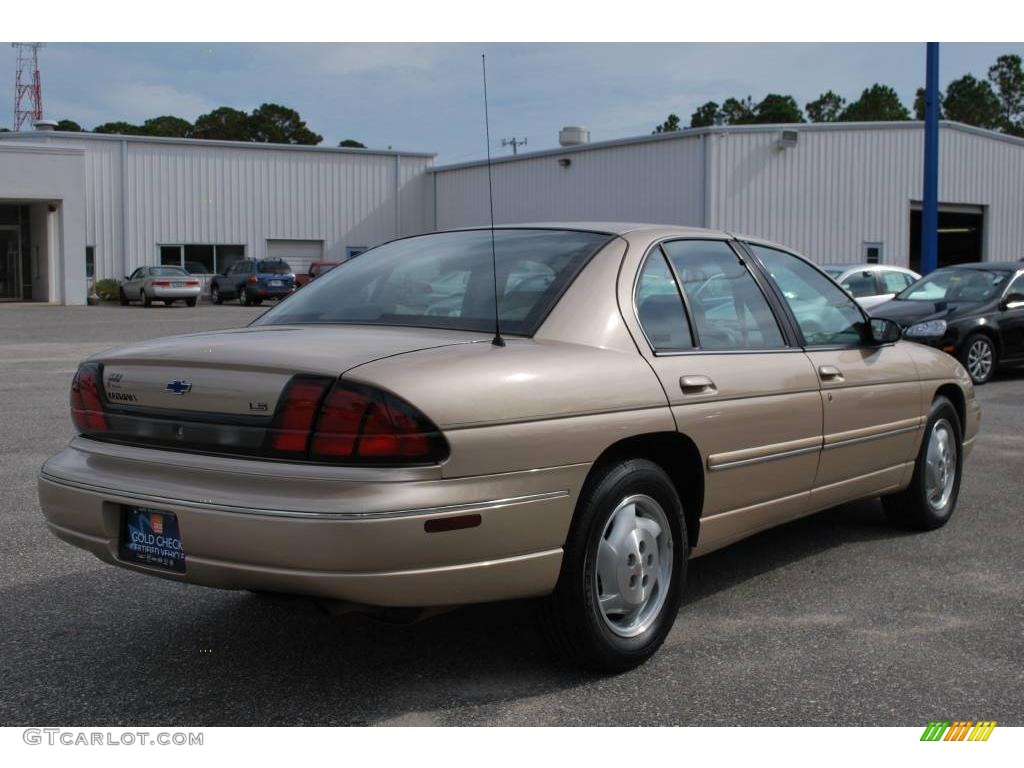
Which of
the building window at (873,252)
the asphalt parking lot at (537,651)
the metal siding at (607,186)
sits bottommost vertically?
the asphalt parking lot at (537,651)

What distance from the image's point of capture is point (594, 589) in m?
3.67

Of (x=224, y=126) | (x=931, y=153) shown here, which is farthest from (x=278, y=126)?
(x=931, y=153)

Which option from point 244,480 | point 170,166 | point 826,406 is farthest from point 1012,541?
point 170,166

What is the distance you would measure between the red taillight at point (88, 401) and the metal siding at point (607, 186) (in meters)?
27.8

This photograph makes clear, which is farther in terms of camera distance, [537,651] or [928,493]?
[928,493]

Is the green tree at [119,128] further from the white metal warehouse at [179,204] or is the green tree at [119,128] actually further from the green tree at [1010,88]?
the green tree at [1010,88]

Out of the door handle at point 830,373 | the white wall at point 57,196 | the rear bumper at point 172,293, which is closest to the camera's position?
the door handle at point 830,373

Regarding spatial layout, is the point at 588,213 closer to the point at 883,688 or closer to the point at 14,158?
the point at 14,158

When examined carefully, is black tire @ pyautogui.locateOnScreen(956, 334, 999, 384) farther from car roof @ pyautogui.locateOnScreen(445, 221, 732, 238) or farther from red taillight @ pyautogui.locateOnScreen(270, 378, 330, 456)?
red taillight @ pyautogui.locateOnScreen(270, 378, 330, 456)

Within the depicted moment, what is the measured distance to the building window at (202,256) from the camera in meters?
41.4

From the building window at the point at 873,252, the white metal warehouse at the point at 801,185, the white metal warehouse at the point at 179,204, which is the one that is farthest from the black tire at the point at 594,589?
the white metal warehouse at the point at 179,204

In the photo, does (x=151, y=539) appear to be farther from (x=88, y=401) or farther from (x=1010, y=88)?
(x=1010, y=88)

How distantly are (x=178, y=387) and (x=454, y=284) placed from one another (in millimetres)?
1116

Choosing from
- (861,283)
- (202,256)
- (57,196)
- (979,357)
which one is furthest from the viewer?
(202,256)
